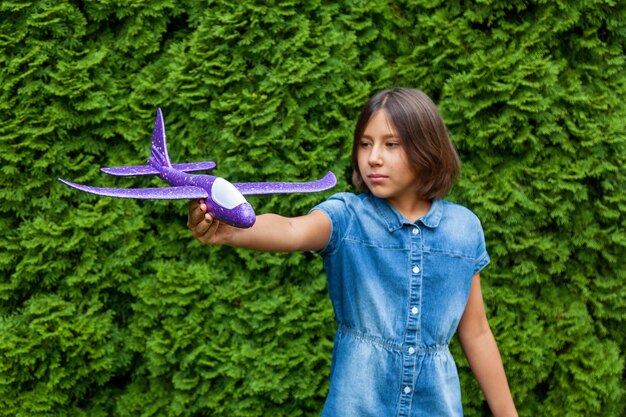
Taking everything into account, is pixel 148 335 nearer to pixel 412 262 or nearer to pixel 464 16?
pixel 412 262

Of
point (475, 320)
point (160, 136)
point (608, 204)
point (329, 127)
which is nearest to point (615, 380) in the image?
point (608, 204)

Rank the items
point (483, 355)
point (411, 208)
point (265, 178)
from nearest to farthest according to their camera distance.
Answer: point (411, 208)
point (483, 355)
point (265, 178)

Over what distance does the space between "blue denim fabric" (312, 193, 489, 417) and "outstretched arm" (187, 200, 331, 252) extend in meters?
0.08

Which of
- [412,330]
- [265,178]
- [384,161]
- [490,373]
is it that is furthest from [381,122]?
[265,178]

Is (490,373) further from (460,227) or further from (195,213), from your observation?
(195,213)

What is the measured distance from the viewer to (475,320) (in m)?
2.31

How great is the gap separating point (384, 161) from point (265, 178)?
1620mm

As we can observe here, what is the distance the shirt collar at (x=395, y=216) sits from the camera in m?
2.11

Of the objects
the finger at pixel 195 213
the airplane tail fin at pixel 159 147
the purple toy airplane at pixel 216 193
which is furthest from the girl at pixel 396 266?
the airplane tail fin at pixel 159 147

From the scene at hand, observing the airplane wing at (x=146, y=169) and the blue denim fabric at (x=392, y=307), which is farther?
the airplane wing at (x=146, y=169)

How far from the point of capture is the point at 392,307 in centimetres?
206

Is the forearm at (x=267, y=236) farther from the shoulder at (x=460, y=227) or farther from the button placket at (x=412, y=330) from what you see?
the shoulder at (x=460, y=227)

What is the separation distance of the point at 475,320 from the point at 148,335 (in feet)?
6.80

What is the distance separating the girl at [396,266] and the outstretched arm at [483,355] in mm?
118
